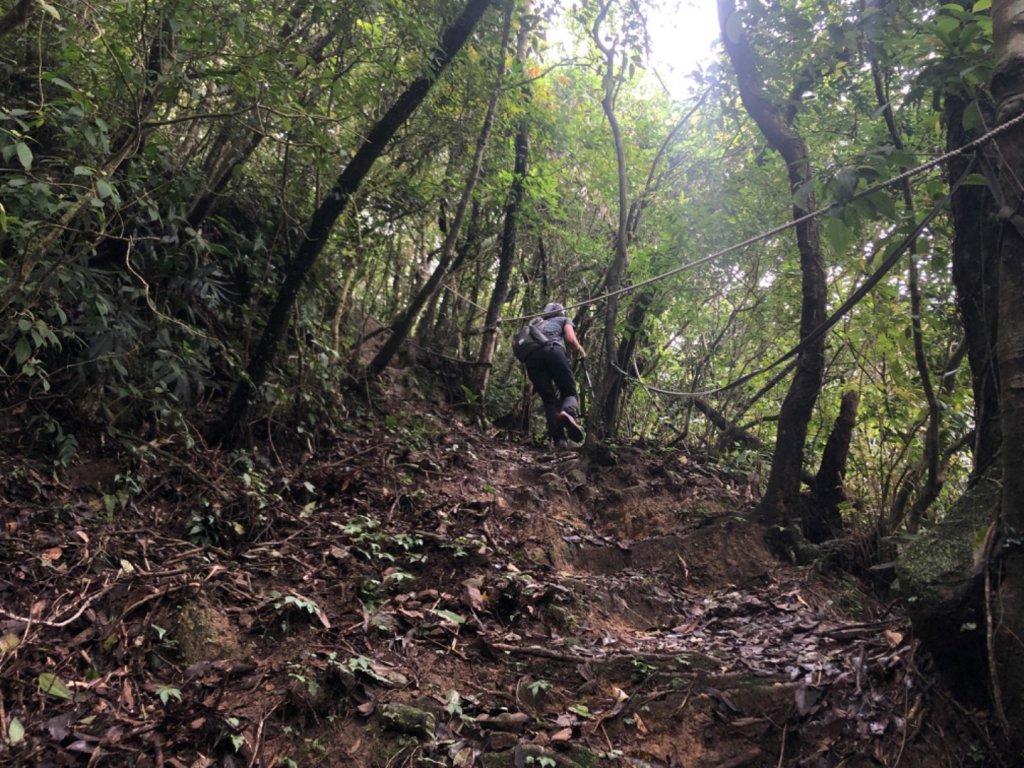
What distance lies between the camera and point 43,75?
3.66 meters

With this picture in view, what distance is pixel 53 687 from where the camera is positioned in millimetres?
2887

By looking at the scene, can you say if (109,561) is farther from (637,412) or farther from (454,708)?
(637,412)

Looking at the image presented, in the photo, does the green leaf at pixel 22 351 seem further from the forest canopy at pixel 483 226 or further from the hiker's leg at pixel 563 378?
the hiker's leg at pixel 563 378

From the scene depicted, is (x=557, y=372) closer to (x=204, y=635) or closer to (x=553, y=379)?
(x=553, y=379)

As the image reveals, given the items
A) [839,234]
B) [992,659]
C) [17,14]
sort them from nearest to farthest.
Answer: [992,659], [839,234], [17,14]

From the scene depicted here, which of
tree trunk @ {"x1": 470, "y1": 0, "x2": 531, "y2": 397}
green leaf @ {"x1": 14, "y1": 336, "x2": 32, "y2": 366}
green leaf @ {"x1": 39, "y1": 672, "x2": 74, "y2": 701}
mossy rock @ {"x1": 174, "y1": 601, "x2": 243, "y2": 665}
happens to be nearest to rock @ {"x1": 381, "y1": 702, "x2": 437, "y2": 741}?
mossy rock @ {"x1": 174, "y1": 601, "x2": 243, "y2": 665}

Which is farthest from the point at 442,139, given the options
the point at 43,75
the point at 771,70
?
the point at 43,75

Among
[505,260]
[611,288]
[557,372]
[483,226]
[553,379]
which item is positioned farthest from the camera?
[505,260]

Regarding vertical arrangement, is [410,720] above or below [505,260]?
below

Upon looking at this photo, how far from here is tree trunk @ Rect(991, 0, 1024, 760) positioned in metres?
2.34

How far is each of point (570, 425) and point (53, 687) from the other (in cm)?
624

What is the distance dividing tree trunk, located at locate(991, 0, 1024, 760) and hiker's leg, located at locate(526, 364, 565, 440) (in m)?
5.88

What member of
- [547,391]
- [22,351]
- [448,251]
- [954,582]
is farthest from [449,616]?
[448,251]

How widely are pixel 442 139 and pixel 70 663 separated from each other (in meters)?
6.58
